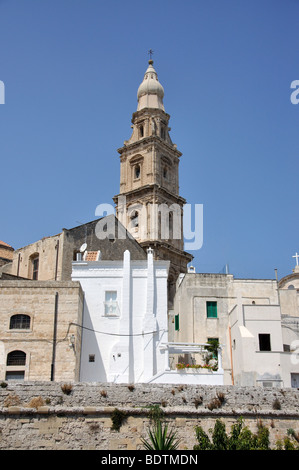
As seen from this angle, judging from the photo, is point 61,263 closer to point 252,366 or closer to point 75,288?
point 75,288

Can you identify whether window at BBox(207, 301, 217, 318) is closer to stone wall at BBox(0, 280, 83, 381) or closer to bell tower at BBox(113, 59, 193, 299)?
stone wall at BBox(0, 280, 83, 381)

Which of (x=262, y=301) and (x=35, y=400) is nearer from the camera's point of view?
(x=35, y=400)

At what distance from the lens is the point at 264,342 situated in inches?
1095

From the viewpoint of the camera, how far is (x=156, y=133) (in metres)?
55.3

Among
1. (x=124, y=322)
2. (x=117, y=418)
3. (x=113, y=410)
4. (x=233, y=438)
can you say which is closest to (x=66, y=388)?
(x=113, y=410)

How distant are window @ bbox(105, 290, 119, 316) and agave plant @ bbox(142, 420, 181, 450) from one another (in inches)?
423

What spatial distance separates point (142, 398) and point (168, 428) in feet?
4.17

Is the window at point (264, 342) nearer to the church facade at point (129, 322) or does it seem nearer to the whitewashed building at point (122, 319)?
the church facade at point (129, 322)

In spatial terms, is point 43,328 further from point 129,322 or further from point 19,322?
point 129,322

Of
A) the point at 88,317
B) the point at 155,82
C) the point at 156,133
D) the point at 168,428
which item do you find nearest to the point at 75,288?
the point at 88,317

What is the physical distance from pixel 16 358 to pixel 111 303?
5600 mm

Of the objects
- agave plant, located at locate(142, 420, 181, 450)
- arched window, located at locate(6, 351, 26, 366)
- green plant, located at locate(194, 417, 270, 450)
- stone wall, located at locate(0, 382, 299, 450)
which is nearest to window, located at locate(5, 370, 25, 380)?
arched window, located at locate(6, 351, 26, 366)

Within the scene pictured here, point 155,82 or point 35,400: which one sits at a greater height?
point 155,82

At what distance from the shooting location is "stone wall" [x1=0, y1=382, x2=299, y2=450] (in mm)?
17406
